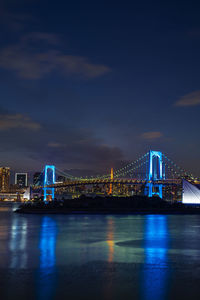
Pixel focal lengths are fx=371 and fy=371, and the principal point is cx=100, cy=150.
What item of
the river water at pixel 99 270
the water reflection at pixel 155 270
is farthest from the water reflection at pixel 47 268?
the water reflection at pixel 155 270

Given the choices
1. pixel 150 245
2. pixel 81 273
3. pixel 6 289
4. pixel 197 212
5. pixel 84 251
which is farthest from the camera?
pixel 197 212

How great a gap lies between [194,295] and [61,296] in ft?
8.29

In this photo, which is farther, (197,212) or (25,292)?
(197,212)

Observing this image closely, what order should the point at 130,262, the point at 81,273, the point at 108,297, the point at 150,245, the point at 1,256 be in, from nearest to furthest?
the point at 108,297 → the point at 81,273 → the point at 130,262 → the point at 1,256 → the point at 150,245

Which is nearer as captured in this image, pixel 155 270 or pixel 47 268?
pixel 155 270

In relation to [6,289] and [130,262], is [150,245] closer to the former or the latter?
[130,262]

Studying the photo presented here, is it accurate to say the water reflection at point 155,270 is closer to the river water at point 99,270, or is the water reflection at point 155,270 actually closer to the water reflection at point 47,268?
the river water at point 99,270

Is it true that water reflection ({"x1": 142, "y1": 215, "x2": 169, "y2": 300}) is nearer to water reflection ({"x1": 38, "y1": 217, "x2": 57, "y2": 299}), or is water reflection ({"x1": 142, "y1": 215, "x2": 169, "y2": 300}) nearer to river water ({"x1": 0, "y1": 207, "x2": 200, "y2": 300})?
river water ({"x1": 0, "y1": 207, "x2": 200, "y2": 300})

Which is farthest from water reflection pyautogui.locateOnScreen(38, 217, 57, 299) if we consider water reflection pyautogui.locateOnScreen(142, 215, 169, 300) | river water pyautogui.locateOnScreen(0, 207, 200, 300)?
water reflection pyautogui.locateOnScreen(142, 215, 169, 300)

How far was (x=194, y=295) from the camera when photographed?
7074mm

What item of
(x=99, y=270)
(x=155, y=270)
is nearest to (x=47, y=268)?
(x=99, y=270)

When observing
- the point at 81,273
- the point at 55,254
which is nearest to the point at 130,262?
the point at 81,273

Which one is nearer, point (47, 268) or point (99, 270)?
point (99, 270)

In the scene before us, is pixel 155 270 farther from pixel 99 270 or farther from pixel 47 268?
pixel 47 268
